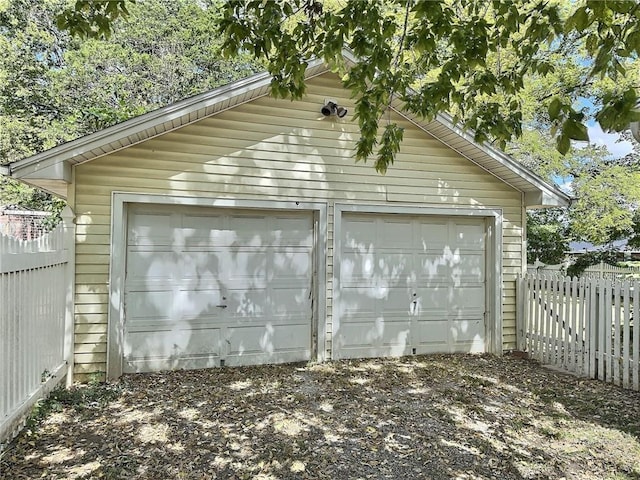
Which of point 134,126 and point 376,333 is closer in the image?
point 134,126

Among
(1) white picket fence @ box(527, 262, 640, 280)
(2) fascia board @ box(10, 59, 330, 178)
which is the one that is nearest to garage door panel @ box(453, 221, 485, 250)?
(2) fascia board @ box(10, 59, 330, 178)

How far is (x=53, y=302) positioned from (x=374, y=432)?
375 centimetres

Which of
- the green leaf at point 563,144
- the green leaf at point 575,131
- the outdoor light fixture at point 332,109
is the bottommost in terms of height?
the green leaf at point 563,144

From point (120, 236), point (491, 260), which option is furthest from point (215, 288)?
point (491, 260)

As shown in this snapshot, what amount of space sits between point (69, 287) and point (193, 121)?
8.82 feet

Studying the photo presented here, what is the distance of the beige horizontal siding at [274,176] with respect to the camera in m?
5.69

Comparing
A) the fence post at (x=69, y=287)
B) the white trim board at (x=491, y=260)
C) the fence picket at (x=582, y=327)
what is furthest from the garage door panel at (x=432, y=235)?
the fence post at (x=69, y=287)

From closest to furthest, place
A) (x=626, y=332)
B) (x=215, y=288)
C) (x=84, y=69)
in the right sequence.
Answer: (x=626, y=332) < (x=215, y=288) < (x=84, y=69)

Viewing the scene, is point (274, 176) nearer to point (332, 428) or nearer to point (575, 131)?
point (332, 428)

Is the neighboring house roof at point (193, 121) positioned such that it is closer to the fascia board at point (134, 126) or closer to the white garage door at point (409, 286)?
the fascia board at point (134, 126)

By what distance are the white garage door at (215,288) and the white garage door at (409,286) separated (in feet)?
2.33

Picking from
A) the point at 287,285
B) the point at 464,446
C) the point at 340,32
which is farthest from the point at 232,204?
the point at 464,446

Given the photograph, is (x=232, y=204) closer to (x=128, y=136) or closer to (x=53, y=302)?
(x=128, y=136)

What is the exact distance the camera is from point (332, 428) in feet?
14.0
